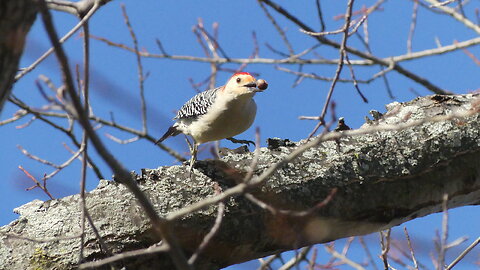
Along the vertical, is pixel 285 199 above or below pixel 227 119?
below

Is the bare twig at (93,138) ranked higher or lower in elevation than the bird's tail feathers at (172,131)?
lower

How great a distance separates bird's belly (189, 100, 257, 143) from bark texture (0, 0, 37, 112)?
2664 mm

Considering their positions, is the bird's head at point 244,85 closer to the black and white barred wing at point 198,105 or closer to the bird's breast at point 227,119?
the bird's breast at point 227,119

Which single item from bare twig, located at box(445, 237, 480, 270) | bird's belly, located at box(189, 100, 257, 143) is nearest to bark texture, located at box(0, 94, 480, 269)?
bare twig, located at box(445, 237, 480, 270)

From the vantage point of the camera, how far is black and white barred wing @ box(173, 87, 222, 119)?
4449 millimetres

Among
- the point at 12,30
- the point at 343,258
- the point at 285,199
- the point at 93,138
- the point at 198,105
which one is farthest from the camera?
the point at 198,105

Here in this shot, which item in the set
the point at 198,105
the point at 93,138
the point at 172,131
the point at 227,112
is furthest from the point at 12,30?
the point at 172,131

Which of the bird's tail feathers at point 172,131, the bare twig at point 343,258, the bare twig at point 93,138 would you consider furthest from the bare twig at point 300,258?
the bare twig at point 93,138

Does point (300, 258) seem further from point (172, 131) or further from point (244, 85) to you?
point (172, 131)

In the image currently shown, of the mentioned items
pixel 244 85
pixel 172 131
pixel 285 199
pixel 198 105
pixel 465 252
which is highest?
pixel 172 131

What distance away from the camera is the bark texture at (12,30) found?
1.54m

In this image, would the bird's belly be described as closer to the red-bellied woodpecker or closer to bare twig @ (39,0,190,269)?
the red-bellied woodpecker

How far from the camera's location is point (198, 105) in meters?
4.57

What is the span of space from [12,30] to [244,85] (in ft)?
9.25
